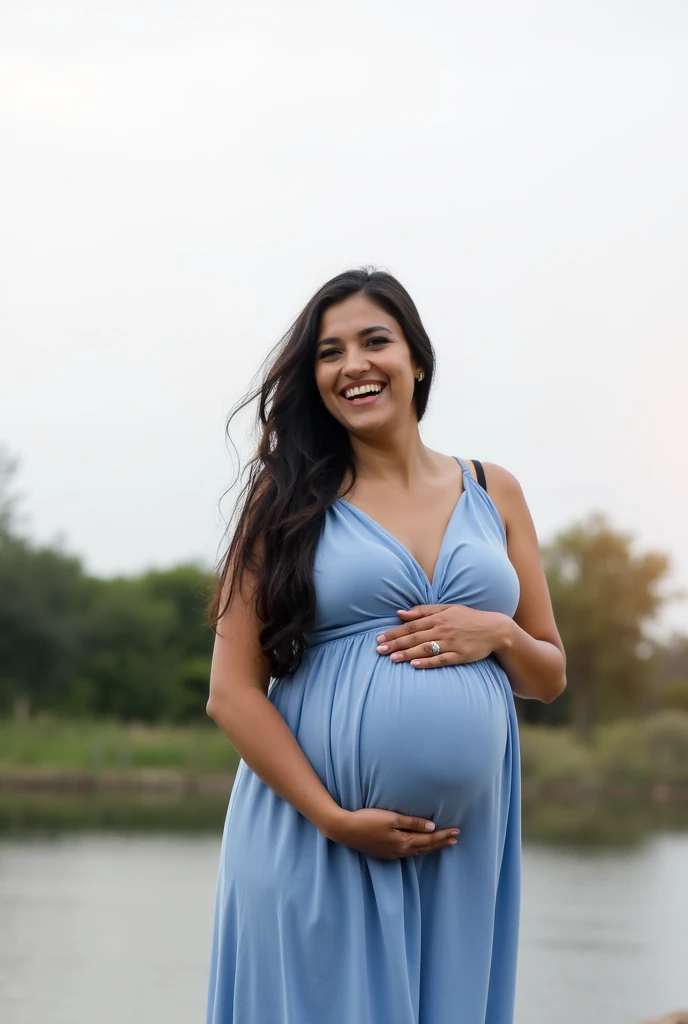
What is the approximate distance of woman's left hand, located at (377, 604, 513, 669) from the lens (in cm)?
248

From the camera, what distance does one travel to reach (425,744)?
2.46 metres

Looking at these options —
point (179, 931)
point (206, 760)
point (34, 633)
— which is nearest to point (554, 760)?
point (206, 760)

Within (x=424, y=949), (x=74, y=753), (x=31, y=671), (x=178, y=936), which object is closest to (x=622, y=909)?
(x=178, y=936)

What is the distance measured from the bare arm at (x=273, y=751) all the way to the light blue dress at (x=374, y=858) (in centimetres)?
5

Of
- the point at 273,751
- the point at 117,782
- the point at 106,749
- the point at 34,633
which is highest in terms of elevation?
the point at 34,633

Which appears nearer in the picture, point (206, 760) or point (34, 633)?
point (206, 760)

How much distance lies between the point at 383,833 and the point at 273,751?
0.24 m

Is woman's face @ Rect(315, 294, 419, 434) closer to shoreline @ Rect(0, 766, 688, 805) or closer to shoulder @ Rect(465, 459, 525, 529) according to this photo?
shoulder @ Rect(465, 459, 525, 529)

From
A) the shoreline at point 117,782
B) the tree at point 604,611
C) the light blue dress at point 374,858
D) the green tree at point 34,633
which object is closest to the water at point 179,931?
the shoreline at point 117,782

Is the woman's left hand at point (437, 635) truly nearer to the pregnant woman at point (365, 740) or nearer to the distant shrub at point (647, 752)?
the pregnant woman at point (365, 740)

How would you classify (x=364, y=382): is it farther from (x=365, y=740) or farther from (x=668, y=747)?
(x=668, y=747)

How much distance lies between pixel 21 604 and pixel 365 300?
128 ft

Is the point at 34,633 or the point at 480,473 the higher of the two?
the point at 34,633

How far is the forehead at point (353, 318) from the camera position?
104 inches
